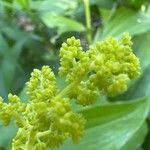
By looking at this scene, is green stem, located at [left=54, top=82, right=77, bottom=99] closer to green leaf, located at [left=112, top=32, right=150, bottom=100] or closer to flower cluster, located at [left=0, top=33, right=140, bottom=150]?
flower cluster, located at [left=0, top=33, right=140, bottom=150]

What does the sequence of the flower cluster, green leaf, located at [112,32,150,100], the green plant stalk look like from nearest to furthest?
the flower cluster
green leaf, located at [112,32,150,100]
the green plant stalk

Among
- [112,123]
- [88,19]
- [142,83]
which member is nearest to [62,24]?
[88,19]

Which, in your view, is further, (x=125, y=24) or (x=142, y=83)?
(x=125, y=24)

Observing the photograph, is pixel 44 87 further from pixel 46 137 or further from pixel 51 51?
pixel 51 51

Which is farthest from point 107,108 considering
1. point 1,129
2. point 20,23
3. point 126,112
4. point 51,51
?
point 20,23

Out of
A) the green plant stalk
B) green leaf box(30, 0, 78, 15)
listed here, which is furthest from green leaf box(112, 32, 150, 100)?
green leaf box(30, 0, 78, 15)

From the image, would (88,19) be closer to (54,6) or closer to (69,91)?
(54,6)
